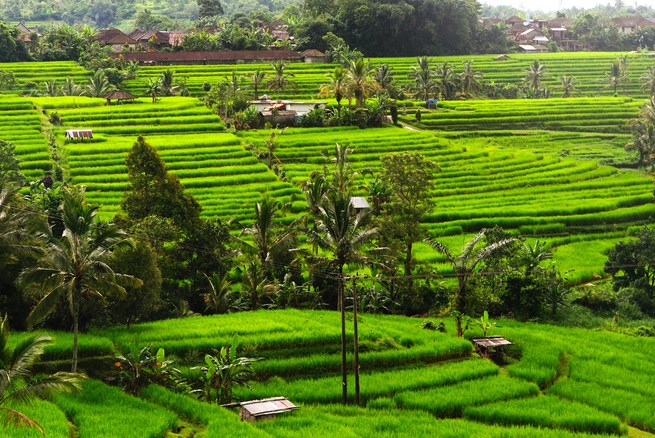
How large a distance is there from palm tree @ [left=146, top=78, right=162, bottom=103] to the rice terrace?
3608 mm

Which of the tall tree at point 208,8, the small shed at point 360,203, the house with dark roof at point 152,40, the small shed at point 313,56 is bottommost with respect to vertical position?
the small shed at point 360,203

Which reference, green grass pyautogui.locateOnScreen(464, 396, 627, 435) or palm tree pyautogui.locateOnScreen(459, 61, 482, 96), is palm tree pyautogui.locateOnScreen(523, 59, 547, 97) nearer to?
palm tree pyautogui.locateOnScreen(459, 61, 482, 96)

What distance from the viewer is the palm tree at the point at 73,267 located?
75.5 feet

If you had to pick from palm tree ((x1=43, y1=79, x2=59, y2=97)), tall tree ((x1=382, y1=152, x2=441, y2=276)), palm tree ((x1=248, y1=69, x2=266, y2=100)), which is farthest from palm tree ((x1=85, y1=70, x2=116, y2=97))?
tall tree ((x1=382, y1=152, x2=441, y2=276))

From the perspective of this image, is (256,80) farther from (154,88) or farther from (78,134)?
(78,134)

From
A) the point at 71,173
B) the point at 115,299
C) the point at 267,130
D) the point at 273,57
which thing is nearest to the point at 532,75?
the point at 273,57

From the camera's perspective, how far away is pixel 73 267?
23375mm

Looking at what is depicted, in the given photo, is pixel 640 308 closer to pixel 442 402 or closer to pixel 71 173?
pixel 442 402

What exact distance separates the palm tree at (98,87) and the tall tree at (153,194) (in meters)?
31.3

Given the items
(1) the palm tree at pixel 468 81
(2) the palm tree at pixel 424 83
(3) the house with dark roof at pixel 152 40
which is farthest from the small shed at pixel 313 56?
(3) the house with dark roof at pixel 152 40

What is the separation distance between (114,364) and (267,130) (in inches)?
1318

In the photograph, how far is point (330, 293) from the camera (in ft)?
108

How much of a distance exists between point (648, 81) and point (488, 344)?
56.4 meters

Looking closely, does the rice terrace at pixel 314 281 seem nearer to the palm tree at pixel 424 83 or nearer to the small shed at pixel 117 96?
the small shed at pixel 117 96
